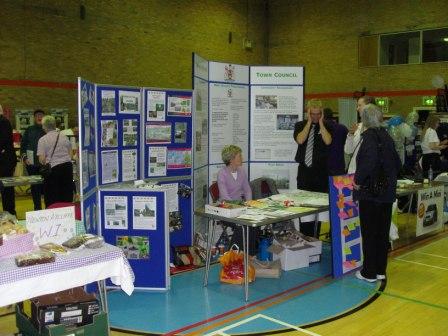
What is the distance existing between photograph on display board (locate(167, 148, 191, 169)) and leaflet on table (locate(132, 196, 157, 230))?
2.93 feet

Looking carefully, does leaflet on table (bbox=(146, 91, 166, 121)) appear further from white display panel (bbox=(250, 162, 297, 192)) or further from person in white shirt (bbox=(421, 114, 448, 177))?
person in white shirt (bbox=(421, 114, 448, 177))

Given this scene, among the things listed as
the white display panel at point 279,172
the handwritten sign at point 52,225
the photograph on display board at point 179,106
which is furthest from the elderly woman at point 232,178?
the handwritten sign at point 52,225

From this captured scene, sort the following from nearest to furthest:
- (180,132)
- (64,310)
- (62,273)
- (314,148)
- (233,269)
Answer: (62,273), (64,310), (233,269), (180,132), (314,148)

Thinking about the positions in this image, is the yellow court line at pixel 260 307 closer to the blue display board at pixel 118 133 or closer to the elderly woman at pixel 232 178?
the elderly woman at pixel 232 178

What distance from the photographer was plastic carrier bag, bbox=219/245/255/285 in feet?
14.6

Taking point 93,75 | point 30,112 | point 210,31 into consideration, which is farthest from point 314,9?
point 30,112

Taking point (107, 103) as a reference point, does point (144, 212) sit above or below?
below

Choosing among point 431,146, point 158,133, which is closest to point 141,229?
point 158,133

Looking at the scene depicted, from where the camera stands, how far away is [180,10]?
1370cm

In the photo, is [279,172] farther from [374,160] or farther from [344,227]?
[374,160]

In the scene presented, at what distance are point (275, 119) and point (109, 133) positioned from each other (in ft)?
7.75

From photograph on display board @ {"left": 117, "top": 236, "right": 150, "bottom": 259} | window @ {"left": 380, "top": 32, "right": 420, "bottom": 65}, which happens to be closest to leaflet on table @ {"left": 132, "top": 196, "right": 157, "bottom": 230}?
photograph on display board @ {"left": 117, "top": 236, "right": 150, "bottom": 259}

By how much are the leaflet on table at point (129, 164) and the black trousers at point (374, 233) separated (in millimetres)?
2013

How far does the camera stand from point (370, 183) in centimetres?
422
